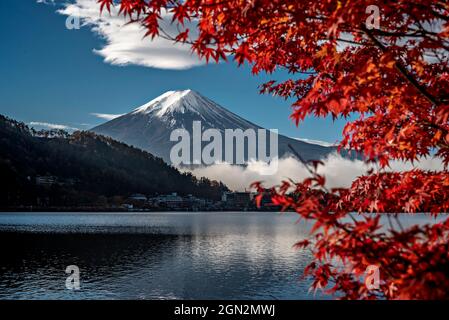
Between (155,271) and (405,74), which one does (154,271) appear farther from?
(405,74)

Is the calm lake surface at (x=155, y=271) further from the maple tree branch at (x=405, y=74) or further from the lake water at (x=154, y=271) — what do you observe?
the maple tree branch at (x=405, y=74)

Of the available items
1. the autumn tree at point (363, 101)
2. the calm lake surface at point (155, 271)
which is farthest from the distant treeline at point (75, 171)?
the autumn tree at point (363, 101)

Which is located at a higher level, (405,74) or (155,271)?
(405,74)

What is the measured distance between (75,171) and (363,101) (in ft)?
490

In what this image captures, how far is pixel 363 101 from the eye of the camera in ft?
11.1

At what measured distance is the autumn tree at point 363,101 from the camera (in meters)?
2.89

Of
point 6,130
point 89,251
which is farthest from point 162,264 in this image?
point 6,130

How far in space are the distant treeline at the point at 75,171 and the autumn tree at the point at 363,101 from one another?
125 metres

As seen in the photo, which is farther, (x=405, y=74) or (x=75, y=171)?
(x=75, y=171)

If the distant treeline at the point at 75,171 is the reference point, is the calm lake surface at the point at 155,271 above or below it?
below

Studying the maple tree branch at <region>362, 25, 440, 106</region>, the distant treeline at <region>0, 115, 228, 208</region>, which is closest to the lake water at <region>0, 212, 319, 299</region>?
the maple tree branch at <region>362, 25, 440, 106</region>

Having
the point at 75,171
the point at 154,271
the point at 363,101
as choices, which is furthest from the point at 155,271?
the point at 75,171

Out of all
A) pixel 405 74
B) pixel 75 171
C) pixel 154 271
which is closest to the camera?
pixel 405 74
